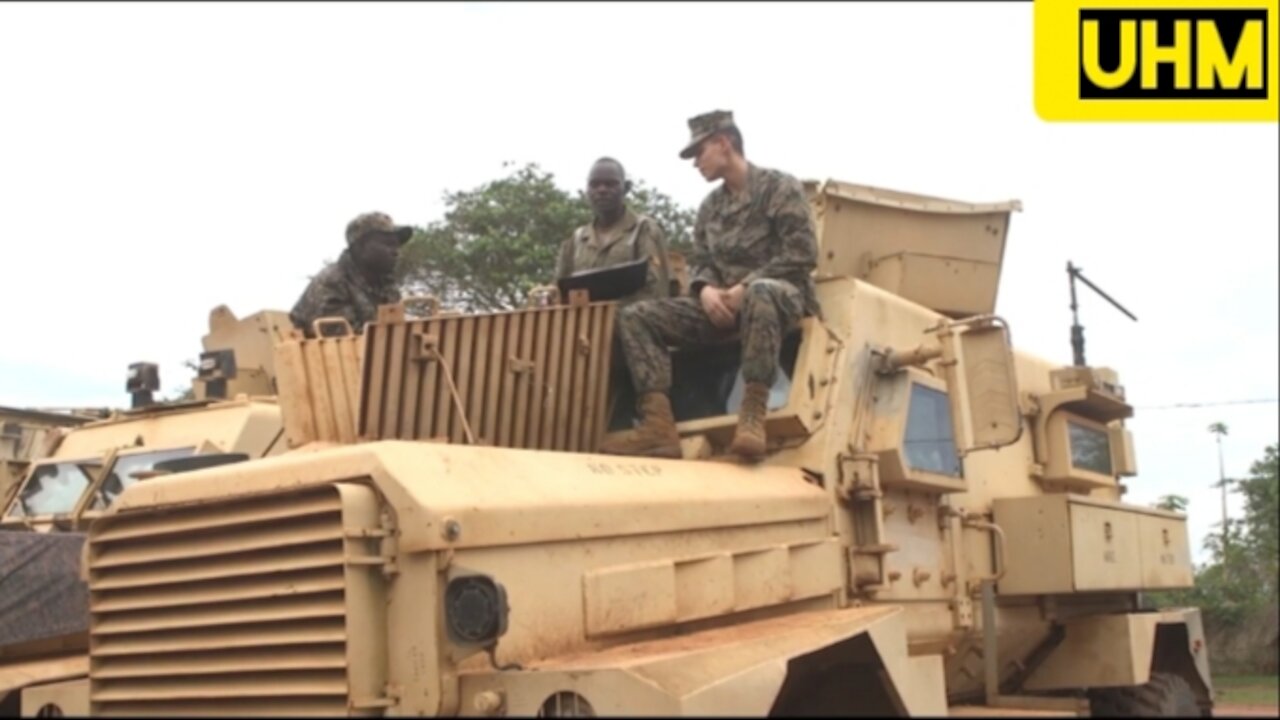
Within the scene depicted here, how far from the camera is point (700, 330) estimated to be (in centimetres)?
655

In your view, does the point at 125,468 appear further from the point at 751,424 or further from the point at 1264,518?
the point at 1264,518

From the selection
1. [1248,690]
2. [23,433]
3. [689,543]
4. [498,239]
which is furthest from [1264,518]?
[689,543]

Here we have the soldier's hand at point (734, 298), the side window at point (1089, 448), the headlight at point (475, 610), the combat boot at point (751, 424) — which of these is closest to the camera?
the headlight at point (475, 610)

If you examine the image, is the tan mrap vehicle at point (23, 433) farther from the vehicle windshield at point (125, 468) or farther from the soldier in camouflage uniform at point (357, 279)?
the soldier in camouflage uniform at point (357, 279)

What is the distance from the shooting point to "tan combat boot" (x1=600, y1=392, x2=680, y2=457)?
243 inches

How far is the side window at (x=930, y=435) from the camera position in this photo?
263 inches

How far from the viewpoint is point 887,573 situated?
20.9 ft

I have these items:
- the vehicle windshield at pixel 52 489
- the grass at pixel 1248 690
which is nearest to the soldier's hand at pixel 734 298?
the vehicle windshield at pixel 52 489

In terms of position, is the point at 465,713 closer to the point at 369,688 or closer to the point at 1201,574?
the point at 369,688

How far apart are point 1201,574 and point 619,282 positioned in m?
16.3

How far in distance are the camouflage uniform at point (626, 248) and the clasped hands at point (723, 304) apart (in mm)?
482

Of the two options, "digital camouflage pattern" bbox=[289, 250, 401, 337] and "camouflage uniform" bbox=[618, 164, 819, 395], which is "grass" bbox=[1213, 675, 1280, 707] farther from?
"digital camouflage pattern" bbox=[289, 250, 401, 337]

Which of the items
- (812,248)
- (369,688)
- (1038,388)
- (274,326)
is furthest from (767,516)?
(274,326)

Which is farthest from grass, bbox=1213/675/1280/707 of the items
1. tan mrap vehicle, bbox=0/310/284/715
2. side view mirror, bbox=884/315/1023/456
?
tan mrap vehicle, bbox=0/310/284/715
